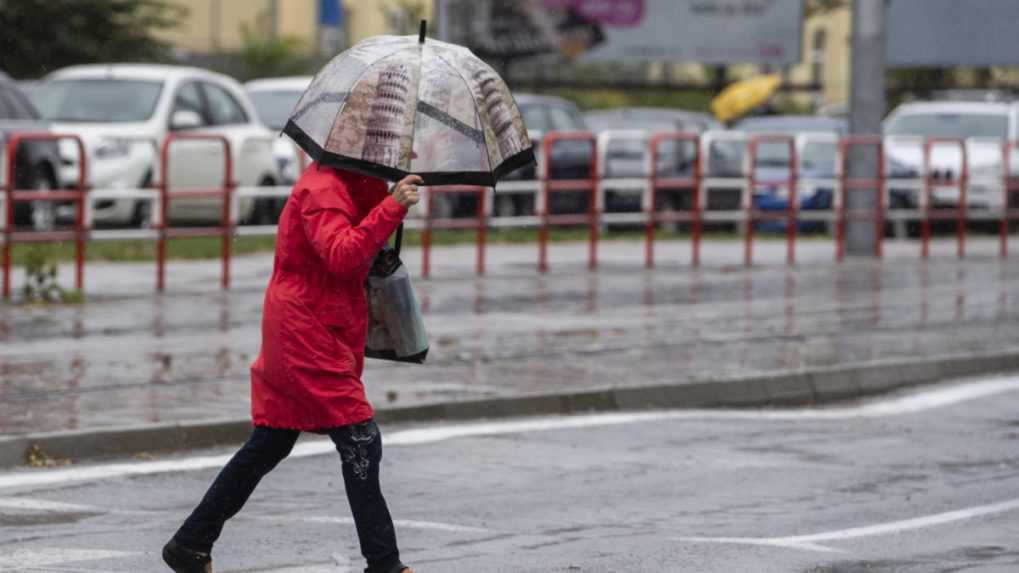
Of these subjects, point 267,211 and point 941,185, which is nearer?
point 267,211

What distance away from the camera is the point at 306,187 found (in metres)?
6.80

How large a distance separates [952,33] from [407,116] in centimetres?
2504

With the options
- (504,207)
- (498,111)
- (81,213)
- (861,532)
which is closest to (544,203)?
(504,207)

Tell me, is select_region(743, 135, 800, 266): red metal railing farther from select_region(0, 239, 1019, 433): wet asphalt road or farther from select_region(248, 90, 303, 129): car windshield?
select_region(248, 90, 303, 129): car windshield

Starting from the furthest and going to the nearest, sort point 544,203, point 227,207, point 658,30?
1. point 658,30
2. point 544,203
3. point 227,207

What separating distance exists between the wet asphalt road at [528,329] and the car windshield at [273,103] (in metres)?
4.29

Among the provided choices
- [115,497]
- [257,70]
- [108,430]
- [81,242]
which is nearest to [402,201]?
[115,497]

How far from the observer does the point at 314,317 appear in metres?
6.84

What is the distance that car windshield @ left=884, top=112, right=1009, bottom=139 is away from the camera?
1185 inches

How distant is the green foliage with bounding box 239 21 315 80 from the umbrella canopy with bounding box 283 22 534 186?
43.3 meters

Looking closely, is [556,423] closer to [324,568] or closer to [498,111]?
A: [324,568]

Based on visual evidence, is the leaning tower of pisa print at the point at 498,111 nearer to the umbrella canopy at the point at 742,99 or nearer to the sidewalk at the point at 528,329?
the sidewalk at the point at 528,329

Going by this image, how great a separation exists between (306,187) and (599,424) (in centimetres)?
527

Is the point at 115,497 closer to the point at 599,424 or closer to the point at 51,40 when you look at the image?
the point at 599,424
